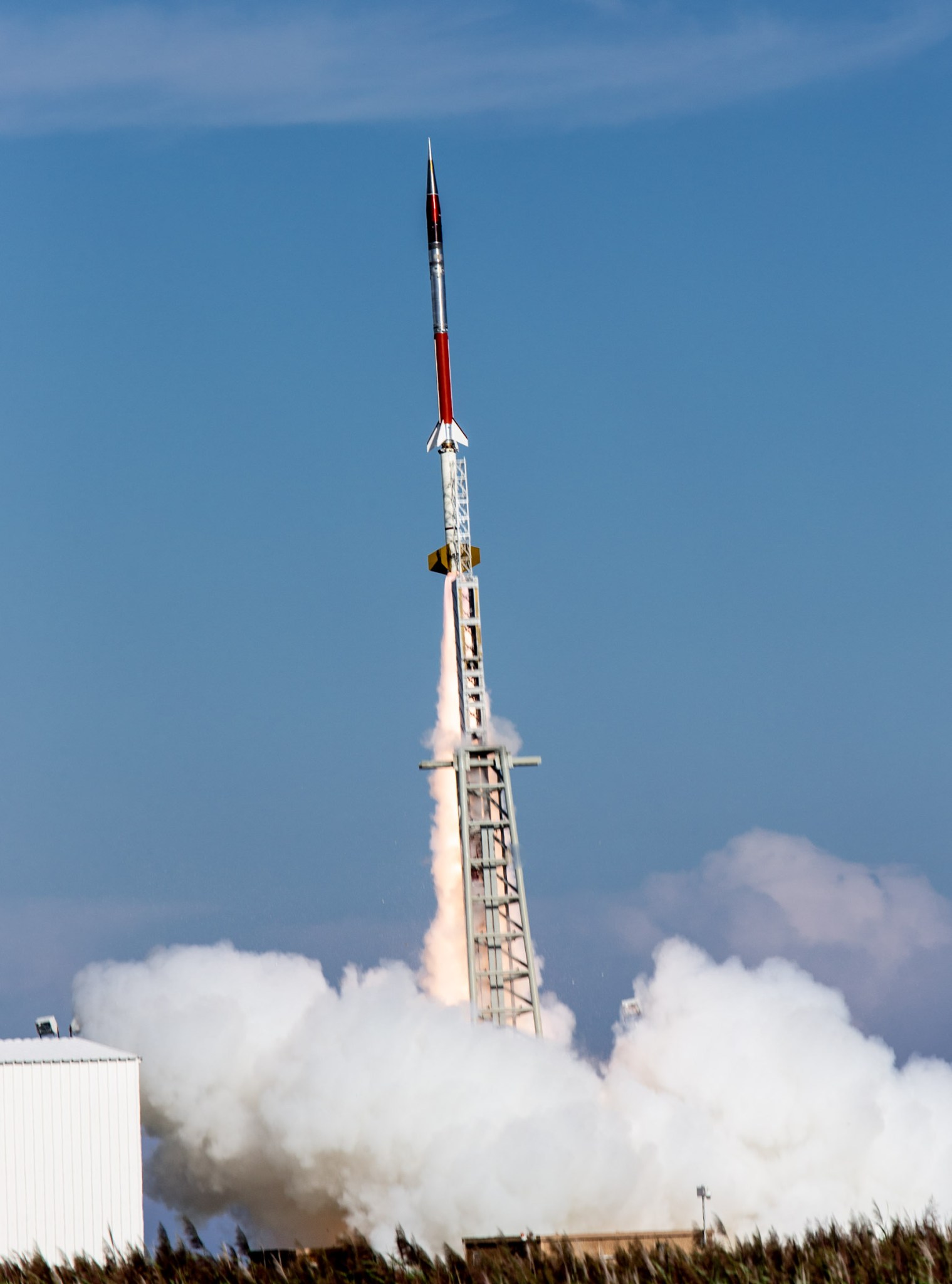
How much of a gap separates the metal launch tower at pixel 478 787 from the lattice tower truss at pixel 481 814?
23 mm

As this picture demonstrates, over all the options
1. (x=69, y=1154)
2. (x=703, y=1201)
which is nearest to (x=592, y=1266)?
(x=703, y=1201)

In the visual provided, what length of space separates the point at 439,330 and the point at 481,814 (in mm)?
13003

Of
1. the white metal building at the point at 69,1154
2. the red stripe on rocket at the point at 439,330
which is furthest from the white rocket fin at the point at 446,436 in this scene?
the white metal building at the point at 69,1154

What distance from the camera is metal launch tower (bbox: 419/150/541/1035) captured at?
61.2 m

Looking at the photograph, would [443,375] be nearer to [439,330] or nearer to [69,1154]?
[439,330]

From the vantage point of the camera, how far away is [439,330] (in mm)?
62906

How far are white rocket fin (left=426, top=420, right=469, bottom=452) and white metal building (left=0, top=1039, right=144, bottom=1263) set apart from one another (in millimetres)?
18011

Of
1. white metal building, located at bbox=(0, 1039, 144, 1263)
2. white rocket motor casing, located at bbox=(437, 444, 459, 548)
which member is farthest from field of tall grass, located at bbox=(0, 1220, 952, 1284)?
white rocket motor casing, located at bbox=(437, 444, 459, 548)

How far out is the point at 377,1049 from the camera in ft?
188

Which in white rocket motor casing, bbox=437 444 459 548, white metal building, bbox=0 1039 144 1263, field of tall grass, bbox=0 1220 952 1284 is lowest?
field of tall grass, bbox=0 1220 952 1284

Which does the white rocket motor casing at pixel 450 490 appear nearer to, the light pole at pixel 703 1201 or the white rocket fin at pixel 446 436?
the white rocket fin at pixel 446 436

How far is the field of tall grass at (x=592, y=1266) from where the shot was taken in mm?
40312

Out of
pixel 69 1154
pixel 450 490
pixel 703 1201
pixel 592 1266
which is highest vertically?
pixel 450 490

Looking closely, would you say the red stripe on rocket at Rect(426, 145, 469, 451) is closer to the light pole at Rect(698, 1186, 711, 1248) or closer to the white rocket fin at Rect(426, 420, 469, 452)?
the white rocket fin at Rect(426, 420, 469, 452)
